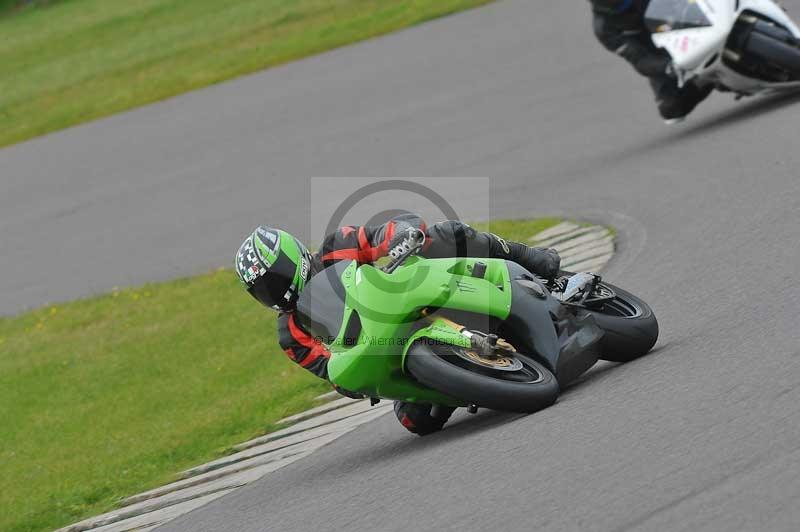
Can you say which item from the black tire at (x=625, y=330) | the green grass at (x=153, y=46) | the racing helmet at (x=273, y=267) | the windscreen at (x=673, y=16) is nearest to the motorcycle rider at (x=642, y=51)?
the windscreen at (x=673, y=16)

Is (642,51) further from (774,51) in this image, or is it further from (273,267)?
(273,267)

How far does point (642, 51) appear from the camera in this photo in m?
11.9

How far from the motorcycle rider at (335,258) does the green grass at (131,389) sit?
1.70m

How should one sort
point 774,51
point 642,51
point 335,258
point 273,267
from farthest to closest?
point 642,51, point 774,51, point 335,258, point 273,267

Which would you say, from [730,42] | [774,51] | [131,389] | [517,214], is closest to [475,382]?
[131,389]

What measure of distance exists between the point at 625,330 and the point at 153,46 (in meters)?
20.5

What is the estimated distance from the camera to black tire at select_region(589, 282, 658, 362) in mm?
6531

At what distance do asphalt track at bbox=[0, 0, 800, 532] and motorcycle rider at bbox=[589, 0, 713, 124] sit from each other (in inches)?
10.4

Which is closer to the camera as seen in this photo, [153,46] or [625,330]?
[625,330]

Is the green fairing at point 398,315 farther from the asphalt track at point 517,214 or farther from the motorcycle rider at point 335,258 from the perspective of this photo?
the asphalt track at point 517,214

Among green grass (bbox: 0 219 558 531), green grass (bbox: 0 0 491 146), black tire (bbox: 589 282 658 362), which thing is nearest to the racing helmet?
black tire (bbox: 589 282 658 362)

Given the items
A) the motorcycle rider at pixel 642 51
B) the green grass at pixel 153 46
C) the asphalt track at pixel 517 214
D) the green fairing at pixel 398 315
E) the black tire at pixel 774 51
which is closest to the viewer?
the asphalt track at pixel 517 214

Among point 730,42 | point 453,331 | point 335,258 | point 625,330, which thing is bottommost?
point 625,330

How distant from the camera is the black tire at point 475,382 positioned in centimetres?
579
